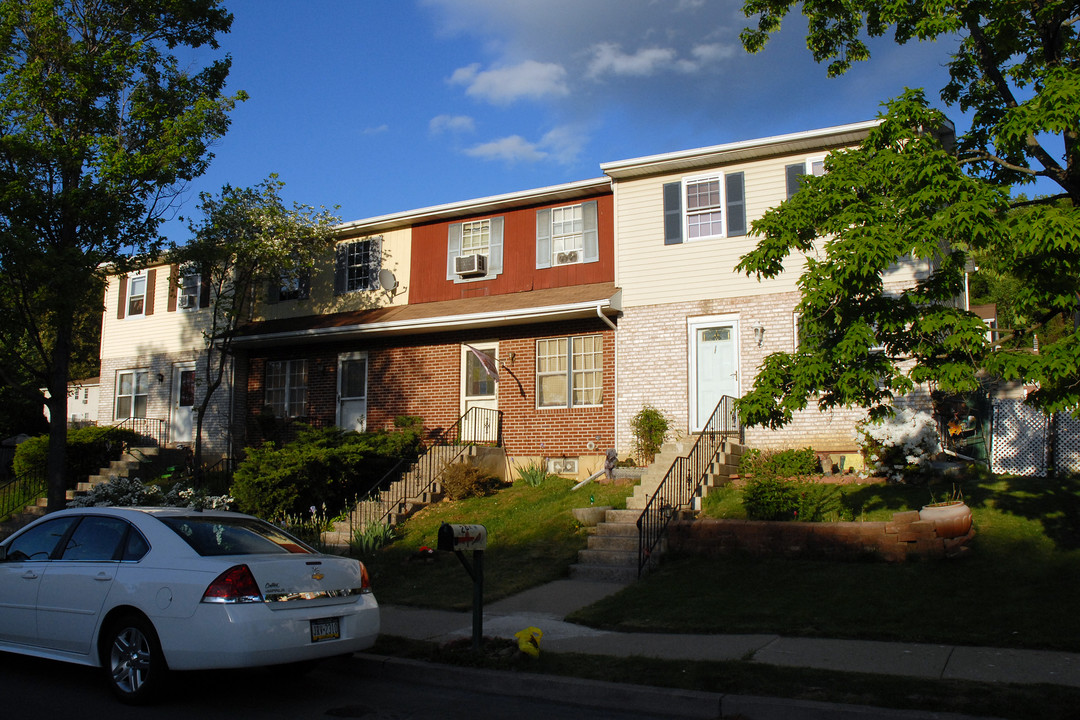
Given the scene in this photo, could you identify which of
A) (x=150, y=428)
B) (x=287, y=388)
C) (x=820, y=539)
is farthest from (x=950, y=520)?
(x=150, y=428)

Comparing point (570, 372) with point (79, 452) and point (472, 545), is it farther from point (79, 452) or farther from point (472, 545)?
point (79, 452)

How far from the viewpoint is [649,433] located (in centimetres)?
1553

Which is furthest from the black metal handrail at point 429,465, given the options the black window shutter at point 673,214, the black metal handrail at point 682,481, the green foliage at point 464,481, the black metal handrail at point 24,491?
the black metal handrail at point 24,491

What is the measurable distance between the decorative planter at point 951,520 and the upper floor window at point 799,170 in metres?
7.18

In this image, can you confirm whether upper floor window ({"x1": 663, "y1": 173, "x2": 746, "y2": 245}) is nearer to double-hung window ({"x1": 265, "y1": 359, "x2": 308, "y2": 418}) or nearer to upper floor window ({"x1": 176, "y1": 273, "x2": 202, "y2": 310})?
double-hung window ({"x1": 265, "y1": 359, "x2": 308, "y2": 418})

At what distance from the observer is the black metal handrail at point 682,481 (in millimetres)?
11258

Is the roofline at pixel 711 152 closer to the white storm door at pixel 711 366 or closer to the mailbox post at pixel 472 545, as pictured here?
the white storm door at pixel 711 366

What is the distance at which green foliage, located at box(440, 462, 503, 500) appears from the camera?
15.5 metres

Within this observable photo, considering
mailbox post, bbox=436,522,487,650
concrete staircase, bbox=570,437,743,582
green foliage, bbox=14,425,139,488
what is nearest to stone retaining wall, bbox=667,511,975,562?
concrete staircase, bbox=570,437,743,582

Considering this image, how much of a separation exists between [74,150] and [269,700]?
33.1ft

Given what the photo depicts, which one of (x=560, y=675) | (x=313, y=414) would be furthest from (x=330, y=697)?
(x=313, y=414)

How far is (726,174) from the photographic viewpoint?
52.5ft

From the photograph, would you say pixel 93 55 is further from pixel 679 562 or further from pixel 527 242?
pixel 679 562

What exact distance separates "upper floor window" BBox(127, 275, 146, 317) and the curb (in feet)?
62.0
